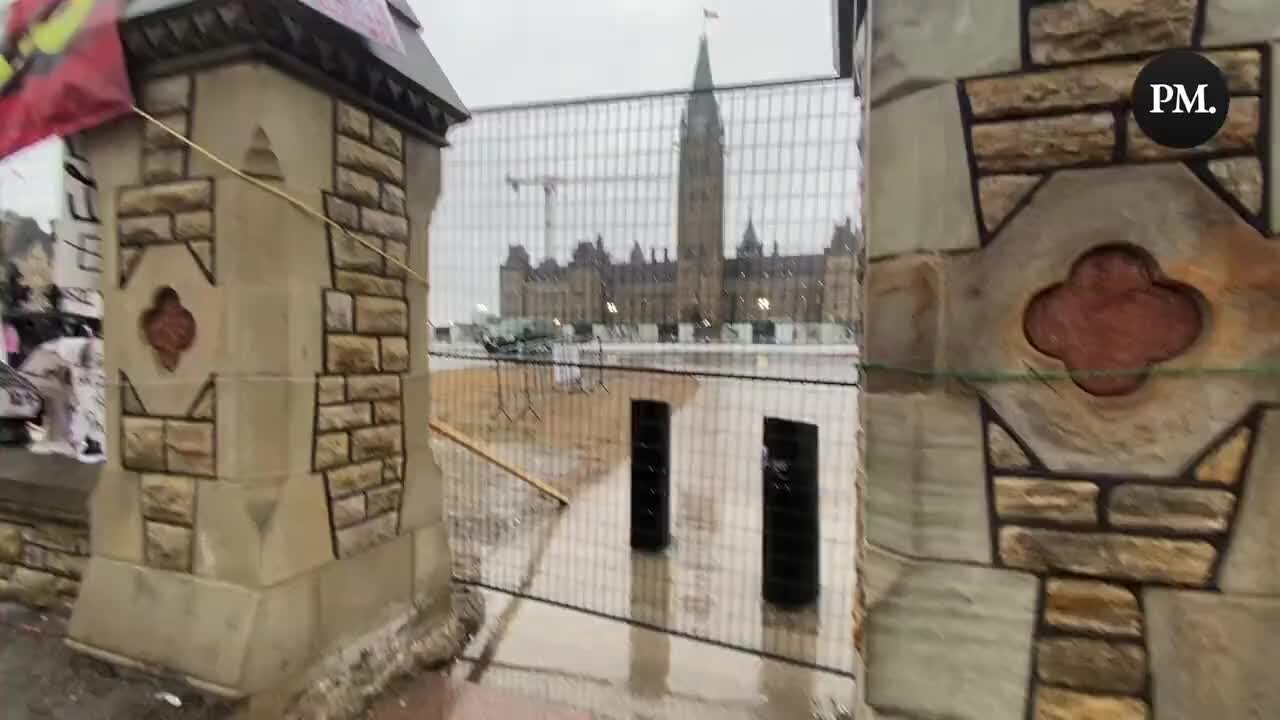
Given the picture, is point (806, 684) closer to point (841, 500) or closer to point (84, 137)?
point (841, 500)

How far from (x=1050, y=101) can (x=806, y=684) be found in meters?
2.70

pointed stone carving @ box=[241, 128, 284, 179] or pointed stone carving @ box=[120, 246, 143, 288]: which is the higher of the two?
pointed stone carving @ box=[241, 128, 284, 179]

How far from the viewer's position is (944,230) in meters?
1.78

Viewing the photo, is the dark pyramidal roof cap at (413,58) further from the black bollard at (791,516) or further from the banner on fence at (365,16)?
the black bollard at (791,516)

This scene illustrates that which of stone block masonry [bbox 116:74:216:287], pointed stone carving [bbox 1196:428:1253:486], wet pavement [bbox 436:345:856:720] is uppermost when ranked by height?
stone block masonry [bbox 116:74:216:287]

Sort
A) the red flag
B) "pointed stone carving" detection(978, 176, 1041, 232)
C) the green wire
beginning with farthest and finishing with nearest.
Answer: the red flag
"pointed stone carving" detection(978, 176, 1041, 232)
the green wire

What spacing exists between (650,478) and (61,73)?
4.12 meters

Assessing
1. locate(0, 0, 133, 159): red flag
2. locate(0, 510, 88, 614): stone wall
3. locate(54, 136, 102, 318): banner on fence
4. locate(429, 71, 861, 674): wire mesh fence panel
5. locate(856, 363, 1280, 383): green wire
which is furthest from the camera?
locate(429, 71, 861, 674): wire mesh fence panel

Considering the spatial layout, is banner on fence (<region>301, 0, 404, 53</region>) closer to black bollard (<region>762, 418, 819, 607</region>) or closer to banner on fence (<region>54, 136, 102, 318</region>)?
banner on fence (<region>54, 136, 102, 318</region>)

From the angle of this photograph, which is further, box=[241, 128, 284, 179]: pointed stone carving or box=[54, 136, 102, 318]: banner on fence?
box=[54, 136, 102, 318]: banner on fence

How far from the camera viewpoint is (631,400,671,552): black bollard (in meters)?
5.17

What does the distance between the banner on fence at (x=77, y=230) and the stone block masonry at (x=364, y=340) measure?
1.11m

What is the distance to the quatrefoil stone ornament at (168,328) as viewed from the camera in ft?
8.53

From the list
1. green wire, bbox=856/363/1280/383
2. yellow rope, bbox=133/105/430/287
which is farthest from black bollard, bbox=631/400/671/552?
green wire, bbox=856/363/1280/383
